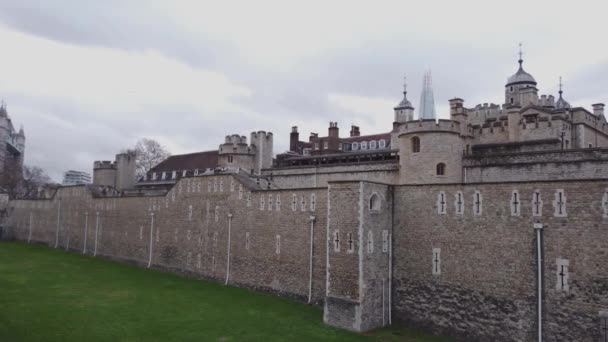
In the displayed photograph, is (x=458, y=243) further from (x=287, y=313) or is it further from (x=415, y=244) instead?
(x=287, y=313)

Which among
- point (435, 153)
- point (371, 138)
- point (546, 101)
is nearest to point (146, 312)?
point (435, 153)

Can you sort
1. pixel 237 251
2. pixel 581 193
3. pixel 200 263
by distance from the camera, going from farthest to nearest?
1. pixel 200 263
2. pixel 237 251
3. pixel 581 193

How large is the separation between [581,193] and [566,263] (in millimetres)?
2505

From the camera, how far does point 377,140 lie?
48250 mm

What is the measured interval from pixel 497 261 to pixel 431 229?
10.4 feet

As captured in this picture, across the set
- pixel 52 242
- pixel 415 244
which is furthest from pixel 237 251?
pixel 52 242

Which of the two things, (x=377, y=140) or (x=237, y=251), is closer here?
(x=237, y=251)

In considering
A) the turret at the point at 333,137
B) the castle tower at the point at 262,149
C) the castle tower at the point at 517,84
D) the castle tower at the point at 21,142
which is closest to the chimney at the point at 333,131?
the turret at the point at 333,137

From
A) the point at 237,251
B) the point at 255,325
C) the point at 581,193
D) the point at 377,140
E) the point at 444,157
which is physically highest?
the point at 377,140

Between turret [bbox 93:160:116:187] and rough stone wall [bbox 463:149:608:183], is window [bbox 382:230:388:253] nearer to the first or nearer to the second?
rough stone wall [bbox 463:149:608:183]

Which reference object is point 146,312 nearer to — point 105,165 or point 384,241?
point 384,241

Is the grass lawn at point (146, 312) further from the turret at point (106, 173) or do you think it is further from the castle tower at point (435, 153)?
the turret at point (106, 173)

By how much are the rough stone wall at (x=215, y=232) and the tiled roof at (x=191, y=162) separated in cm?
1081

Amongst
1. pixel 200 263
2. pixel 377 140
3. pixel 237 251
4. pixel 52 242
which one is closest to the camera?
pixel 237 251
